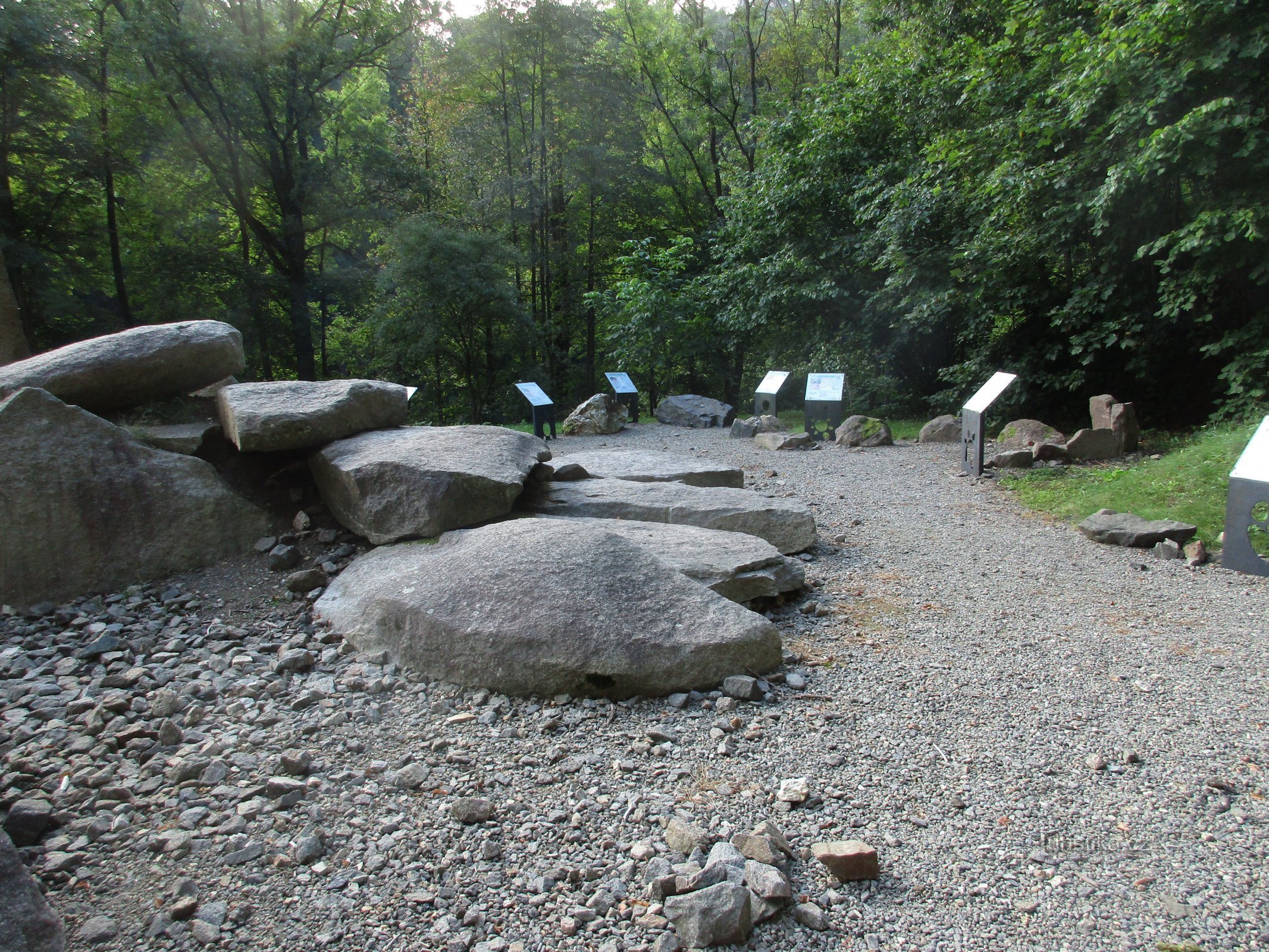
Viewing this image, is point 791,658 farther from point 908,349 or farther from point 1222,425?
point 908,349

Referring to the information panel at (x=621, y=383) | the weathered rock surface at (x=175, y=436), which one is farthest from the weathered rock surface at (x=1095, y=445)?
the weathered rock surface at (x=175, y=436)

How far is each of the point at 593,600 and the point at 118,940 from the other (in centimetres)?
179

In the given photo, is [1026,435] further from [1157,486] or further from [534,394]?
[534,394]

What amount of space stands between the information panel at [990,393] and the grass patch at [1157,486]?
2.31 ft

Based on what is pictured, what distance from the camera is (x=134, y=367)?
477 cm

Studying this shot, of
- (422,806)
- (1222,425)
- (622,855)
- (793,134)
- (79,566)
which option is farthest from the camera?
(793,134)

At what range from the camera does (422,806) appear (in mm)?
2352

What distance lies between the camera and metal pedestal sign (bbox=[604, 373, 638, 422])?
12773 mm

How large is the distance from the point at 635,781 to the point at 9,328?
980cm

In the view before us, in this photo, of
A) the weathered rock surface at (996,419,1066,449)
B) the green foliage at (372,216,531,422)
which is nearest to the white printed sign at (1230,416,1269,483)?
the weathered rock surface at (996,419,1066,449)

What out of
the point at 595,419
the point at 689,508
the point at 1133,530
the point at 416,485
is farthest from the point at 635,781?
the point at 595,419

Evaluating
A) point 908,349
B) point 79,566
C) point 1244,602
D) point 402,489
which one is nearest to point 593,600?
point 402,489

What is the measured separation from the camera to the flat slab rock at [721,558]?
12.6 ft

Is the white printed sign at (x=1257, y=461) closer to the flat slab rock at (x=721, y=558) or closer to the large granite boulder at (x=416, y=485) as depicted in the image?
the flat slab rock at (x=721, y=558)
